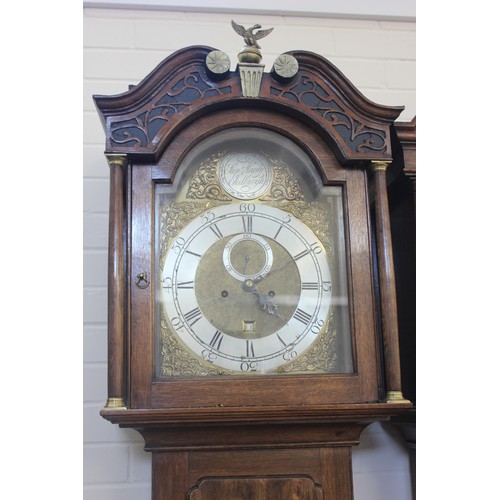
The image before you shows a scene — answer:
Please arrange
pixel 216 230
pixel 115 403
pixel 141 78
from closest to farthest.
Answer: pixel 115 403
pixel 216 230
pixel 141 78

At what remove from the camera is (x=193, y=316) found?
92cm

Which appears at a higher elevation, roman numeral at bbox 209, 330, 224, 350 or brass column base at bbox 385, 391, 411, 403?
roman numeral at bbox 209, 330, 224, 350

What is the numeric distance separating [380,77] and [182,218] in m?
0.59

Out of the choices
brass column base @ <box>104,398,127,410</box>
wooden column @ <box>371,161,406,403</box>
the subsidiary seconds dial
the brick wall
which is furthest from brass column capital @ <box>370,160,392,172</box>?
brass column base @ <box>104,398,127,410</box>

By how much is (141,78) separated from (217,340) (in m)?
0.58

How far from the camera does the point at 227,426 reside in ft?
2.92

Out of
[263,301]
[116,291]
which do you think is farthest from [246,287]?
[116,291]

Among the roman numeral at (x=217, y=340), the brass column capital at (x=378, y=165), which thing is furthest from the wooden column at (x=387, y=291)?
the roman numeral at (x=217, y=340)

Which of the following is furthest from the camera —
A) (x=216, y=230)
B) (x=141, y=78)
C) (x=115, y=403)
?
(x=141, y=78)

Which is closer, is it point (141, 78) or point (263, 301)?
point (263, 301)

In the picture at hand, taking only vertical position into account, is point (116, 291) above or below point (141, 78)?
below

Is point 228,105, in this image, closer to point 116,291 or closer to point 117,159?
point 117,159

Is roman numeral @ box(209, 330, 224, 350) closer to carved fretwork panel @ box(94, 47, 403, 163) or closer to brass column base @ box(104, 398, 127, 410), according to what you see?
brass column base @ box(104, 398, 127, 410)

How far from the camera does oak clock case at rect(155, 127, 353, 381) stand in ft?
2.99
